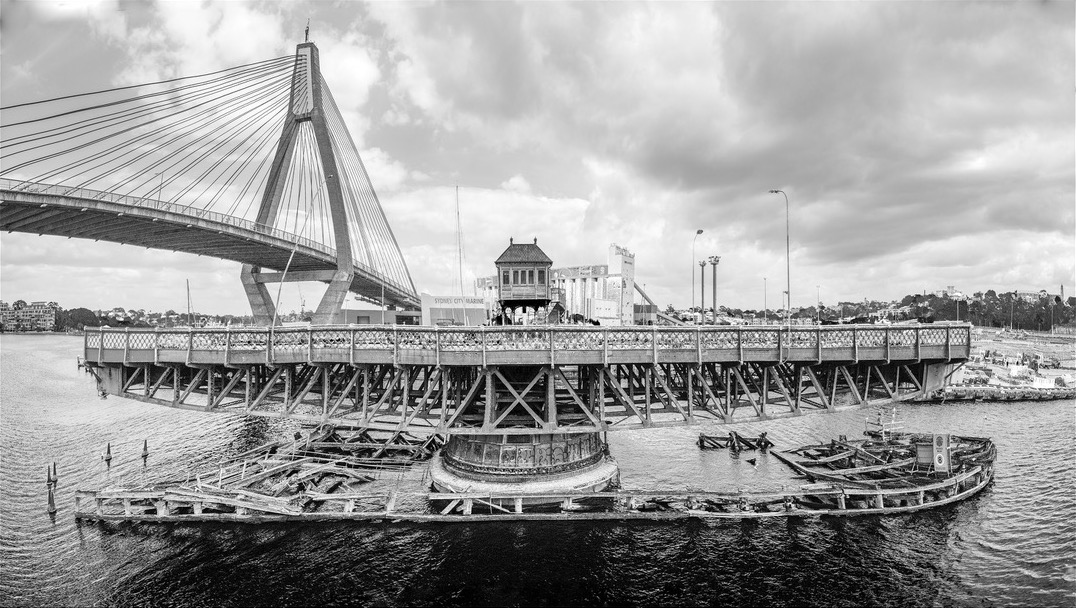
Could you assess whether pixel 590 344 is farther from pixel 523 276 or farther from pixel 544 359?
pixel 523 276

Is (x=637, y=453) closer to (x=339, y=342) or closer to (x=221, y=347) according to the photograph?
(x=339, y=342)

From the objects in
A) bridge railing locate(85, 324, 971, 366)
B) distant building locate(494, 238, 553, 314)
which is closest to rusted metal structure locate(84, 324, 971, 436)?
bridge railing locate(85, 324, 971, 366)

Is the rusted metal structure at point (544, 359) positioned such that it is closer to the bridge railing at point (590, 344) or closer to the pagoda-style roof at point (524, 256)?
Result: the bridge railing at point (590, 344)

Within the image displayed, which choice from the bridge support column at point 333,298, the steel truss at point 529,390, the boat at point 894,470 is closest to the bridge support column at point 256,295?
the bridge support column at point 333,298

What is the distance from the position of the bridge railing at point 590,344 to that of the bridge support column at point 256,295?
3517cm

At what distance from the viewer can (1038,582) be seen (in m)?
19.1

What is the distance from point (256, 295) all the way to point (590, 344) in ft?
157

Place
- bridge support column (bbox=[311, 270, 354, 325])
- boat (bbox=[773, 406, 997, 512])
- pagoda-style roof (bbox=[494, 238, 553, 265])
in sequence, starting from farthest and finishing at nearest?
bridge support column (bbox=[311, 270, 354, 325])
pagoda-style roof (bbox=[494, 238, 553, 265])
boat (bbox=[773, 406, 997, 512])

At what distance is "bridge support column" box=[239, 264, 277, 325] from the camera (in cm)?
5588

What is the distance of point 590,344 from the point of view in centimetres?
2198

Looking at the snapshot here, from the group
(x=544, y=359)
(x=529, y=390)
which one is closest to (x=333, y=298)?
(x=529, y=390)

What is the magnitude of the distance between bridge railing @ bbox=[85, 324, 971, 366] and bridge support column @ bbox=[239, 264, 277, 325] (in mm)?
35170

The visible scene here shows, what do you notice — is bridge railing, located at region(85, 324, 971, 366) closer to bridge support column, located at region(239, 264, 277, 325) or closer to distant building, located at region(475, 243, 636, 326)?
bridge support column, located at region(239, 264, 277, 325)

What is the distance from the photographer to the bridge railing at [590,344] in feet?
71.8
